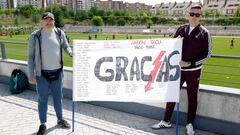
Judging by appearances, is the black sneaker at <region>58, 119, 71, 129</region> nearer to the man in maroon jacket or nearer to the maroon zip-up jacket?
the man in maroon jacket

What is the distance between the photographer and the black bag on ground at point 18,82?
800cm

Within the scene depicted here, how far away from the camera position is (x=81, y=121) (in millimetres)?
5965

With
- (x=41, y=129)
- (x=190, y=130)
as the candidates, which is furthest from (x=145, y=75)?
(x=41, y=129)

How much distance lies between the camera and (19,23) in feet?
372

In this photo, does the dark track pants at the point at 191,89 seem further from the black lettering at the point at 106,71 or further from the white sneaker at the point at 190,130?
the black lettering at the point at 106,71

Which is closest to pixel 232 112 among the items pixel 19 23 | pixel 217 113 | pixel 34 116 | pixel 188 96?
pixel 217 113

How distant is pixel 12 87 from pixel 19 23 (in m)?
113

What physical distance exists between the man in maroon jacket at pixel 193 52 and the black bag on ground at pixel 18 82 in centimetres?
483

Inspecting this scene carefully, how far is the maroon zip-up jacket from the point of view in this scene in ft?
16.1

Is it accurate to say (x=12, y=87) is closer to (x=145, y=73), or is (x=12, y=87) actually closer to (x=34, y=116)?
(x=34, y=116)

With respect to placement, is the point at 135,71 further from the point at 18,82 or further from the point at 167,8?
the point at 167,8

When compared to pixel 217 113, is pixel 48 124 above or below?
below

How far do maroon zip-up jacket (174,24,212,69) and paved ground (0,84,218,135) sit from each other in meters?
1.40

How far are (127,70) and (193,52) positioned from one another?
1.17m
